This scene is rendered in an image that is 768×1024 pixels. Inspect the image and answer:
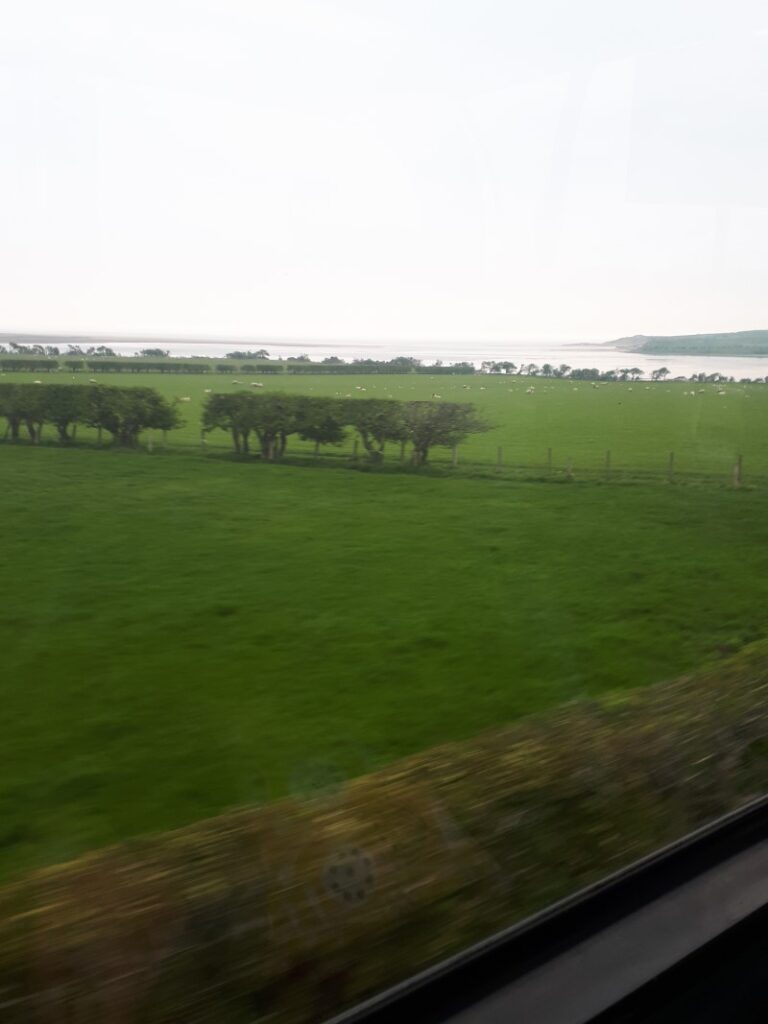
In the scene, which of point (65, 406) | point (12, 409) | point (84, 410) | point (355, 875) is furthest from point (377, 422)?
point (355, 875)

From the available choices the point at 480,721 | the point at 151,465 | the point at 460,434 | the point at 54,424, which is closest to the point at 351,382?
the point at 460,434

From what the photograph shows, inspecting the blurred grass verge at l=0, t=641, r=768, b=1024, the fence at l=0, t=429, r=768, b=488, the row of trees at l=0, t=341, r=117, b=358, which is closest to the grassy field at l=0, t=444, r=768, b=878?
the fence at l=0, t=429, r=768, b=488

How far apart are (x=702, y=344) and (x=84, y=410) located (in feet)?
10.6

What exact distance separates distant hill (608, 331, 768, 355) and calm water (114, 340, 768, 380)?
3cm

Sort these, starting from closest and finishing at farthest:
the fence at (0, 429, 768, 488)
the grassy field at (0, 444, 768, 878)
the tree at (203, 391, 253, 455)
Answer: the grassy field at (0, 444, 768, 878), the fence at (0, 429, 768, 488), the tree at (203, 391, 253, 455)

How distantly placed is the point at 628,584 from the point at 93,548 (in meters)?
2.11

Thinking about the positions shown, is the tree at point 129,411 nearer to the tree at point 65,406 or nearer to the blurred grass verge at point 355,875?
the tree at point 65,406

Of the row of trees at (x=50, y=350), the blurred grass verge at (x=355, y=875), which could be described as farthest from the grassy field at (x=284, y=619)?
the row of trees at (x=50, y=350)

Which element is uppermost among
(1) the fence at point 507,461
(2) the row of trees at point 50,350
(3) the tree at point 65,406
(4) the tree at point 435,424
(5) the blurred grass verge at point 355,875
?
(2) the row of trees at point 50,350

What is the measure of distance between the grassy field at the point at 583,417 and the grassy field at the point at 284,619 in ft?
0.24

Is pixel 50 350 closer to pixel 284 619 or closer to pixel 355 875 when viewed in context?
pixel 284 619

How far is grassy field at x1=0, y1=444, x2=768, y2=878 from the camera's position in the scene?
1.99 meters

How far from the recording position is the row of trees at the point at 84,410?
8.76ft

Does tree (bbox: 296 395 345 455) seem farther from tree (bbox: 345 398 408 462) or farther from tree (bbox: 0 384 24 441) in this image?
tree (bbox: 0 384 24 441)
